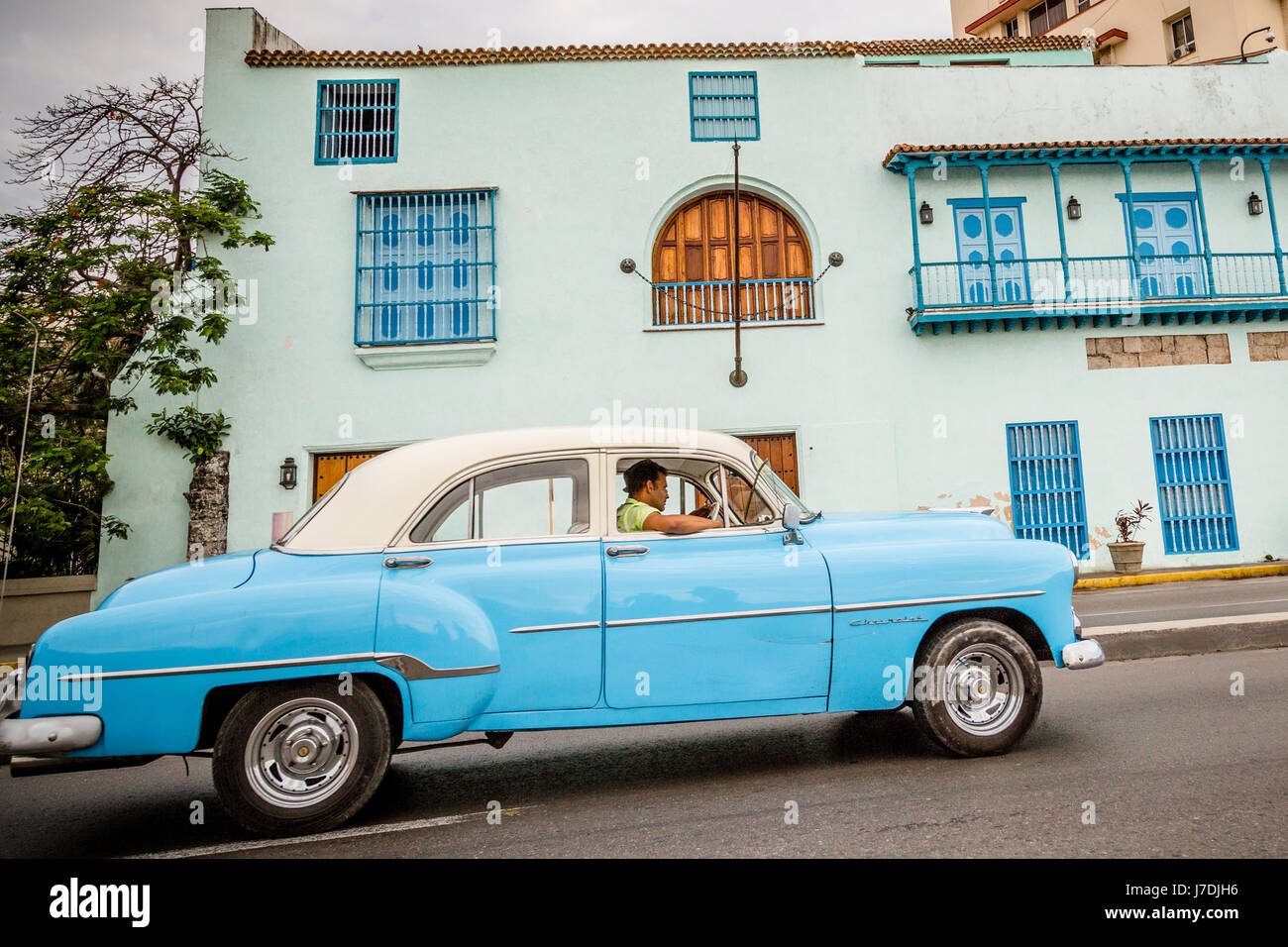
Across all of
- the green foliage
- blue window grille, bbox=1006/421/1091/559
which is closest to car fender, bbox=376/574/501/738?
the green foliage

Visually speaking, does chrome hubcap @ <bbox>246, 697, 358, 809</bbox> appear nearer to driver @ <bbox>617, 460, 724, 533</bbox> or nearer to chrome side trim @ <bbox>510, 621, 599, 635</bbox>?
chrome side trim @ <bbox>510, 621, 599, 635</bbox>

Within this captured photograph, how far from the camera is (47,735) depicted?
3.22 metres

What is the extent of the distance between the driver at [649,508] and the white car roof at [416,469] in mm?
123

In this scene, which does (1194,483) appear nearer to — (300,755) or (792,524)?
(792,524)

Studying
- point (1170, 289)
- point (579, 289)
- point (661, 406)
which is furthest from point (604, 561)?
point (1170, 289)

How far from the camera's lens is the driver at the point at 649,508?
414cm

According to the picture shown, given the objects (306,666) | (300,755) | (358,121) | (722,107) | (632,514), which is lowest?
(300,755)

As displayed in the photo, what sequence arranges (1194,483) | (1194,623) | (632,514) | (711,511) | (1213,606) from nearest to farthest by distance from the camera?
(632,514) < (711,511) < (1194,623) < (1213,606) < (1194,483)

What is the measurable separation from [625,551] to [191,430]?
11721mm

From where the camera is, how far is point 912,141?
15078 millimetres

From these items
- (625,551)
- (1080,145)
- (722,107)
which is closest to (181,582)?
(625,551)

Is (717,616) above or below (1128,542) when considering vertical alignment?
below

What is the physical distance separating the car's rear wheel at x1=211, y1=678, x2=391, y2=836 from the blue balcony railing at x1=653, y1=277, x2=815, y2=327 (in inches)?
452

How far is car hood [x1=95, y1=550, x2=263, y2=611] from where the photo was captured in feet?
11.6
